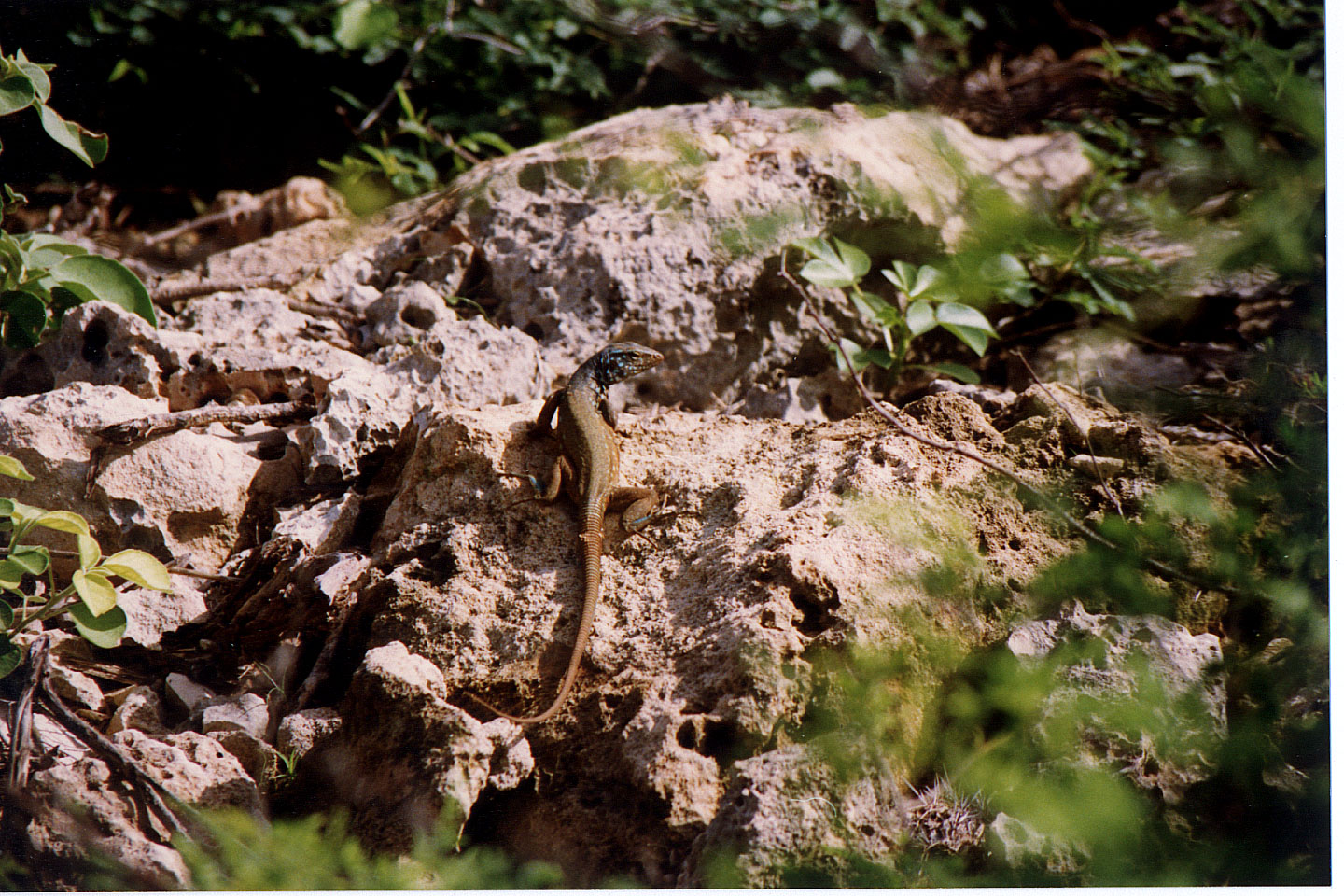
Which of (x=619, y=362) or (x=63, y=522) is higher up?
(x=63, y=522)

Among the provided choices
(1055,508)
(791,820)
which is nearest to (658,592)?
(791,820)

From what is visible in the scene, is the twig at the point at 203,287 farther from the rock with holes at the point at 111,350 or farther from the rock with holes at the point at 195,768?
the rock with holes at the point at 195,768

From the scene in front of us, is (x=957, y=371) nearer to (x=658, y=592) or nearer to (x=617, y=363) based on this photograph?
(x=617, y=363)

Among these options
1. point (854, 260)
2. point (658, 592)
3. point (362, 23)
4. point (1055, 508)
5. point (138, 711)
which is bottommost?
point (138, 711)

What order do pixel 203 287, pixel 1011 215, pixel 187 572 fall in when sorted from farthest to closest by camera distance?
pixel 203 287, pixel 187 572, pixel 1011 215

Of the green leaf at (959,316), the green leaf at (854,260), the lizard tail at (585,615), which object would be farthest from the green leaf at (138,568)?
the green leaf at (959,316)

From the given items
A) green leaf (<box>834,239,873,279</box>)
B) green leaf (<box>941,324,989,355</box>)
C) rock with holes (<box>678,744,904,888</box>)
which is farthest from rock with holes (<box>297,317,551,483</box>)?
rock with holes (<box>678,744,904,888</box>)

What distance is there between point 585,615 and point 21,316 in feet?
7.33

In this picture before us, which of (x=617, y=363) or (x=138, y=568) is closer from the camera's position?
(x=138, y=568)

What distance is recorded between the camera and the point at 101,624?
2324 mm

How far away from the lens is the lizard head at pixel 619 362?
314 cm

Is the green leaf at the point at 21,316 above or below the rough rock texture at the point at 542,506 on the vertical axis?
above

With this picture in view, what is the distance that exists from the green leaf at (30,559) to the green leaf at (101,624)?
5.7 inches

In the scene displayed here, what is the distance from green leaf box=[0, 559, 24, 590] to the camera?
7.66ft
